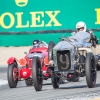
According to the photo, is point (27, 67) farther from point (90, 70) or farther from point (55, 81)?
point (90, 70)

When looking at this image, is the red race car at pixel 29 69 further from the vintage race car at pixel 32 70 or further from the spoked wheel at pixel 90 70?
the spoked wheel at pixel 90 70

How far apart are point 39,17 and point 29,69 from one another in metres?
14.0

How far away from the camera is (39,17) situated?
32562mm

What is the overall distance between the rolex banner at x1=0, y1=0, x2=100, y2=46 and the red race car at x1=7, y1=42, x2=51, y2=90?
11605 mm

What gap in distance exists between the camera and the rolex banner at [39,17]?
32.3 meters

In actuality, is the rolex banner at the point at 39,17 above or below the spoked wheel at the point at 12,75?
above

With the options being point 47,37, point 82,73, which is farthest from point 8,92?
point 47,37

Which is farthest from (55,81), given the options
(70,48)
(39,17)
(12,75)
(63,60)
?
(39,17)

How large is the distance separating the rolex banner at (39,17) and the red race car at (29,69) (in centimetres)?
1160

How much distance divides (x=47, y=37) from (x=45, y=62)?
538 inches

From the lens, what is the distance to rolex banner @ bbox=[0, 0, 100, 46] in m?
32.3

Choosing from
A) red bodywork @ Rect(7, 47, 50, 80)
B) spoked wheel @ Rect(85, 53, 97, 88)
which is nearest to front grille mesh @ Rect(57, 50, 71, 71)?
red bodywork @ Rect(7, 47, 50, 80)

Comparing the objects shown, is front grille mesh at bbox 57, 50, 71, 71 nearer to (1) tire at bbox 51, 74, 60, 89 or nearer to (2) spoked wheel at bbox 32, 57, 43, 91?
(1) tire at bbox 51, 74, 60, 89

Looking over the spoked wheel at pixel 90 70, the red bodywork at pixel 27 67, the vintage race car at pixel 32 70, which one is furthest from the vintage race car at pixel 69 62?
the red bodywork at pixel 27 67
